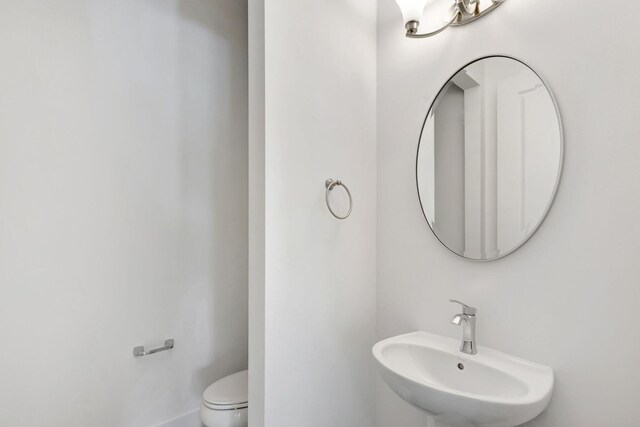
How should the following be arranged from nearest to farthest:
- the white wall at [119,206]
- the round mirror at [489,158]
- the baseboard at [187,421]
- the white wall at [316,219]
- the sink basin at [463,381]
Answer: the sink basin at [463,381], the round mirror at [489,158], the white wall at [316,219], the white wall at [119,206], the baseboard at [187,421]

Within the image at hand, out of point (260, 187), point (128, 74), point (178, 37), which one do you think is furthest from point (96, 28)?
point (260, 187)

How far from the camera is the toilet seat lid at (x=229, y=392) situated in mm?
1553

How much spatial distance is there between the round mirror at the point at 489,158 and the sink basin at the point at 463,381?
1.21ft

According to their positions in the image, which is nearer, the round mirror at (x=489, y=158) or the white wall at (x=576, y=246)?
the white wall at (x=576, y=246)

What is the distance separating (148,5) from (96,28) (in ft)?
1.01

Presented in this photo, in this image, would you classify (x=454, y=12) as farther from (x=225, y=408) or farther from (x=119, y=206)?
(x=225, y=408)

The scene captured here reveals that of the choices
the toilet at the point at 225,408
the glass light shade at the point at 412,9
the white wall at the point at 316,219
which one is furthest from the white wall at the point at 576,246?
the toilet at the point at 225,408

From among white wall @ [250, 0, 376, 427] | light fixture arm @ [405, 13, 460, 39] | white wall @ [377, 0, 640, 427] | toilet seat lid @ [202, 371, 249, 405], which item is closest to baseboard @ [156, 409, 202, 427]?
toilet seat lid @ [202, 371, 249, 405]

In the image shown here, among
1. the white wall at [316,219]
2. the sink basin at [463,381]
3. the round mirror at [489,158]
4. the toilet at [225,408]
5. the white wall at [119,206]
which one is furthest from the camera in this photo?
the toilet at [225,408]

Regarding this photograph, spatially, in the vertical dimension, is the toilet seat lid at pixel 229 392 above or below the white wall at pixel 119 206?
below

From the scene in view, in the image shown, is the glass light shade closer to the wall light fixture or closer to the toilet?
the wall light fixture

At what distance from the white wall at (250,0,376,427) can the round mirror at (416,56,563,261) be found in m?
0.36

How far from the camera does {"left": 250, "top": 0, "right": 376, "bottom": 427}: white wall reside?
123 cm

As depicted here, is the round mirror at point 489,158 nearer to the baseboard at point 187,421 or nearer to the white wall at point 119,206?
the white wall at point 119,206
